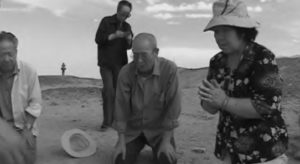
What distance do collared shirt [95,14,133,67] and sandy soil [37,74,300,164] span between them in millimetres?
856

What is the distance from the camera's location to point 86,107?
818cm

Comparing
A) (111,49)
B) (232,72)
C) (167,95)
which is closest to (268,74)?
(232,72)

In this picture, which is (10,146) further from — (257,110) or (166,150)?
(257,110)

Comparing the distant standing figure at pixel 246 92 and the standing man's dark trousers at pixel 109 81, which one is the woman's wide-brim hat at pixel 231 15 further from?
the standing man's dark trousers at pixel 109 81

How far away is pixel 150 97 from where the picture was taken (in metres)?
4.37

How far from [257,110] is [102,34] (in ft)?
11.9

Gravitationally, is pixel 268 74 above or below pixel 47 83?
above

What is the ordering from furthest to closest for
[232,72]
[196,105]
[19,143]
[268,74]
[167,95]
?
1. [196,105]
2. [167,95]
3. [19,143]
4. [232,72]
5. [268,74]

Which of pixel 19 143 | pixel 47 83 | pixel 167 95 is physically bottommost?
pixel 47 83

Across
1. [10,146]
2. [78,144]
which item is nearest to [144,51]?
[10,146]

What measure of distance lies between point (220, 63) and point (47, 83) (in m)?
9.84

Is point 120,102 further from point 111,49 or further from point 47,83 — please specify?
point 47,83

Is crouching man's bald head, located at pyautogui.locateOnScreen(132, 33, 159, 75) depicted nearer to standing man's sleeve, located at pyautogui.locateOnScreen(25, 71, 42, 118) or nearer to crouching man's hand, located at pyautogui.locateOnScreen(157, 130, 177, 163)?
crouching man's hand, located at pyautogui.locateOnScreen(157, 130, 177, 163)

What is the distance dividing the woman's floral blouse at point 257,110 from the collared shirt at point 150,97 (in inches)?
74.3
